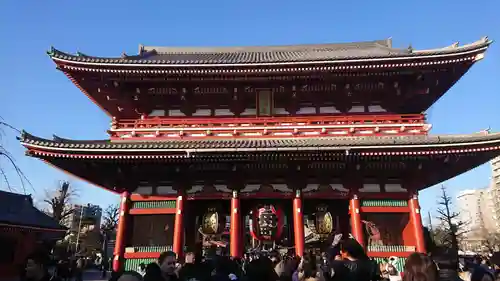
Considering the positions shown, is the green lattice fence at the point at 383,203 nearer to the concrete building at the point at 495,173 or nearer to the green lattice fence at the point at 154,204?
the green lattice fence at the point at 154,204

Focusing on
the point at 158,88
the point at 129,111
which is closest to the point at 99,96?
the point at 129,111

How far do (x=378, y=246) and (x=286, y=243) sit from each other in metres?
5.45

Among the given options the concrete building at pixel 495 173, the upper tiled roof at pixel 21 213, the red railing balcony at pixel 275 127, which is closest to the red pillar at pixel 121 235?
the red railing balcony at pixel 275 127

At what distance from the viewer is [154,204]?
1407cm

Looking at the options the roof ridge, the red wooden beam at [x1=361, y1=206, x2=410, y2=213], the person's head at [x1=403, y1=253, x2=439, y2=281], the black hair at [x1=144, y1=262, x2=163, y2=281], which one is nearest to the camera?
the person's head at [x1=403, y1=253, x2=439, y2=281]

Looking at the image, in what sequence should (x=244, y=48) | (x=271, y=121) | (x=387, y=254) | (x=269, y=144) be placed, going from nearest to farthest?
(x=269, y=144) < (x=387, y=254) < (x=271, y=121) < (x=244, y=48)

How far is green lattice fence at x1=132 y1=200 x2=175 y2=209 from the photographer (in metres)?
14.0

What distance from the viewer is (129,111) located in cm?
1612

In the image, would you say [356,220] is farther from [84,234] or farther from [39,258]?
[84,234]

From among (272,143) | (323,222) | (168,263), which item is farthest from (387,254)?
(168,263)

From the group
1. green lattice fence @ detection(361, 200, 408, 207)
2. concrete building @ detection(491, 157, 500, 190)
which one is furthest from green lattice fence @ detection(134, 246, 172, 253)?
concrete building @ detection(491, 157, 500, 190)

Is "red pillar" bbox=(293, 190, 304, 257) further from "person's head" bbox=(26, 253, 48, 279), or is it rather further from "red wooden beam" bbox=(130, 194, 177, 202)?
"person's head" bbox=(26, 253, 48, 279)

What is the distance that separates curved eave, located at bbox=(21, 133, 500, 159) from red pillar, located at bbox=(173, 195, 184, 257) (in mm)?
2352

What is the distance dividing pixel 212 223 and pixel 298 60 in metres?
7.65
